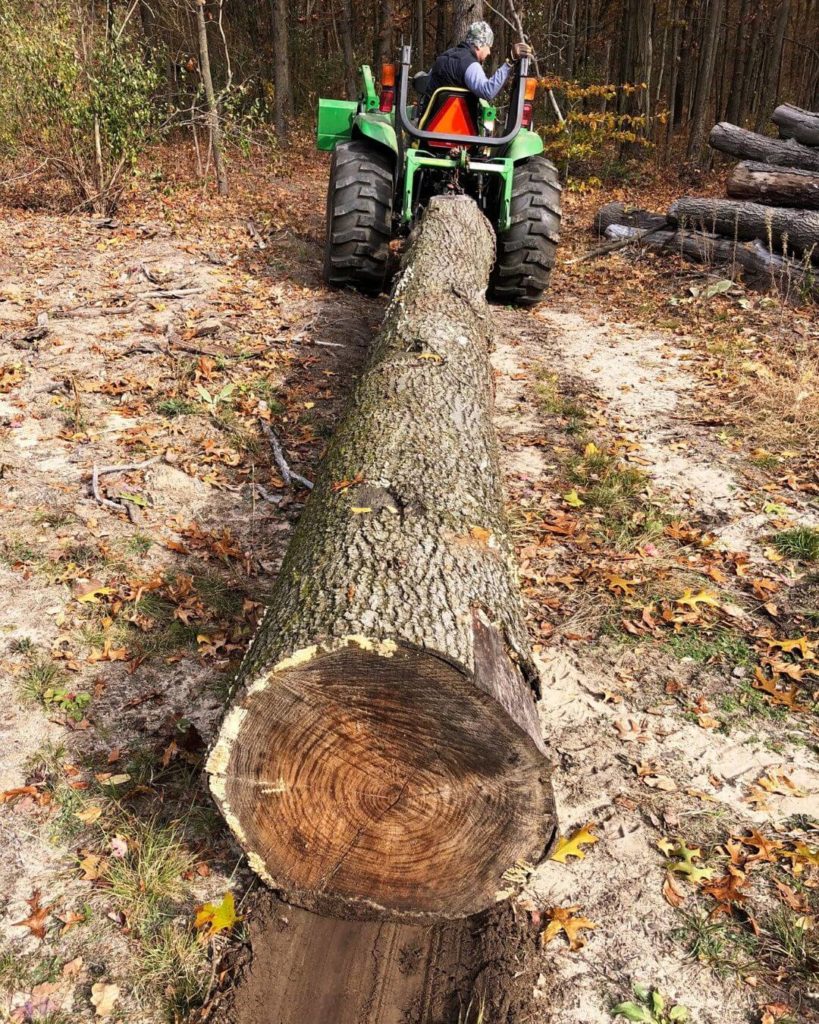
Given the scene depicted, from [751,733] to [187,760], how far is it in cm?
226

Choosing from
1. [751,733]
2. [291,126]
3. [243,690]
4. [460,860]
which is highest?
[291,126]

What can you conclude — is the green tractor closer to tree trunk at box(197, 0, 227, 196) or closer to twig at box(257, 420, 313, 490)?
twig at box(257, 420, 313, 490)

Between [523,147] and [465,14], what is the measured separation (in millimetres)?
5340

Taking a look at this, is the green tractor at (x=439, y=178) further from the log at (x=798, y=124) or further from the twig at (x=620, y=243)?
the log at (x=798, y=124)

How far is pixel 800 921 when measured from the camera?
2365mm

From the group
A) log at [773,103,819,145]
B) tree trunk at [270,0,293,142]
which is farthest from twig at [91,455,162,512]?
tree trunk at [270,0,293,142]

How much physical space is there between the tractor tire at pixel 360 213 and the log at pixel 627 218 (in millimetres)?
4439

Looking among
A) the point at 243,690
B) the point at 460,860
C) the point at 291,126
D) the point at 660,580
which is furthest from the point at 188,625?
the point at 291,126

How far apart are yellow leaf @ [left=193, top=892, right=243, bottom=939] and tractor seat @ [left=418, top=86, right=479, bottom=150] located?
21.5ft

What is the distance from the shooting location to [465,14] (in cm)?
1092

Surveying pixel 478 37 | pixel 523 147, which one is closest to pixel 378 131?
pixel 478 37

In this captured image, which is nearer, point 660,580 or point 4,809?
point 4,809

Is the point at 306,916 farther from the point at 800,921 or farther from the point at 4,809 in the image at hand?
the point at 800,921

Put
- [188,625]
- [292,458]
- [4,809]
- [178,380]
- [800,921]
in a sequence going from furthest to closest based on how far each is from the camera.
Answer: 1. [178,380]
2. [292,458]
3. [188,625]
4. [4,809]
5. [800,921]
